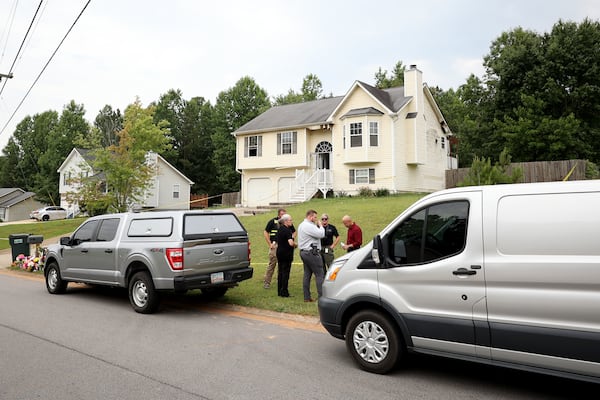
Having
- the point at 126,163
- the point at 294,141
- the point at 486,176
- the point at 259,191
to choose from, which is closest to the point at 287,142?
the point at 294,141

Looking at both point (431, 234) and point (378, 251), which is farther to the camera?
point (378, 251)

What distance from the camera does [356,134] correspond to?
92.9ft

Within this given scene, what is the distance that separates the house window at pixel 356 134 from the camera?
28.2m

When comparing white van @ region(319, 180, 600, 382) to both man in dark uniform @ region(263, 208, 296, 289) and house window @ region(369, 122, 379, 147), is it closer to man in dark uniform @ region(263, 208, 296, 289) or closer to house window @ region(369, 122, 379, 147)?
man in dark uniform @ region(263, 208, 296, 289)

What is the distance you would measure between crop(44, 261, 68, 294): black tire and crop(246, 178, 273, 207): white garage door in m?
22.0

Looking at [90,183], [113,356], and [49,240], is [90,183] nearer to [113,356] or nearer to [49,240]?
[49,240]

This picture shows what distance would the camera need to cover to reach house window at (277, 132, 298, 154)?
103 ft

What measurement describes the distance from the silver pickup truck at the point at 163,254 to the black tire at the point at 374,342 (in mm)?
3665

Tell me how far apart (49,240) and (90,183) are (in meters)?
5.30

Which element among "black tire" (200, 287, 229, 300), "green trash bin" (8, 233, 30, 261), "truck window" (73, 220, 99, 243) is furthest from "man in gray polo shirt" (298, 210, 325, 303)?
"green trash bin" (8, 233, 30, 261)

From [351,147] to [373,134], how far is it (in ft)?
5.46

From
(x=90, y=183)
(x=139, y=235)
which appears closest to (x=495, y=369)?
(x=139, y=235)

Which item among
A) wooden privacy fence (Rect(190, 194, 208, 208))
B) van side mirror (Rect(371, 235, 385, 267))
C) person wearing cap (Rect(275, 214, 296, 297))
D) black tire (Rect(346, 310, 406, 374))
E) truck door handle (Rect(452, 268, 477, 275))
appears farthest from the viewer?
wooden privacy fence (Rect(190, 194, 208, 208))

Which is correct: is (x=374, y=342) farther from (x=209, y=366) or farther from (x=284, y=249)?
(x=284, y=249)
